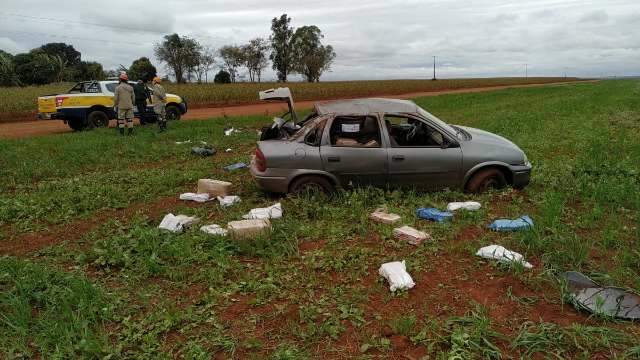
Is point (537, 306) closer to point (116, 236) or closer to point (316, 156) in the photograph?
point (316, 156)

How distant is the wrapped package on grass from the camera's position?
627 cm

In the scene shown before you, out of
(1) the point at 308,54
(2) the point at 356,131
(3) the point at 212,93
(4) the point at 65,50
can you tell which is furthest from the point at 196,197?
(4) the point at 65,50

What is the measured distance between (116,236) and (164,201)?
60.3 inches

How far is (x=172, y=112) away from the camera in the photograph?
15.7m

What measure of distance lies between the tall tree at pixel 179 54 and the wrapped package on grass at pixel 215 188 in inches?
2245

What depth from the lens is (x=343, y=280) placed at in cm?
388

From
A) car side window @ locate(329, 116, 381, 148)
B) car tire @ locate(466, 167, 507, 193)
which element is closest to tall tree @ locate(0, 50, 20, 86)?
car side window @ locate(329, 116, 381, 148)

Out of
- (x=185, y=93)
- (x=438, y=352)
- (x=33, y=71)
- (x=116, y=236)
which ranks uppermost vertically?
(x=33, y=71)

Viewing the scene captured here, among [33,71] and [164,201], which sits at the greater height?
[33,71]

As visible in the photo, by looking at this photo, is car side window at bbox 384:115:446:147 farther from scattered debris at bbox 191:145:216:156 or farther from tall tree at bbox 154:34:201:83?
tall tree at bbox 154:34:201:83

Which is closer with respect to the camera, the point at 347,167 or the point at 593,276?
the point at 593,276

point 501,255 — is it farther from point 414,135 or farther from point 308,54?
point 308,54

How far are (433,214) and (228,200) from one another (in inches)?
110

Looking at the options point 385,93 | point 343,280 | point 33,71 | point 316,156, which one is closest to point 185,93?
point 385,93
